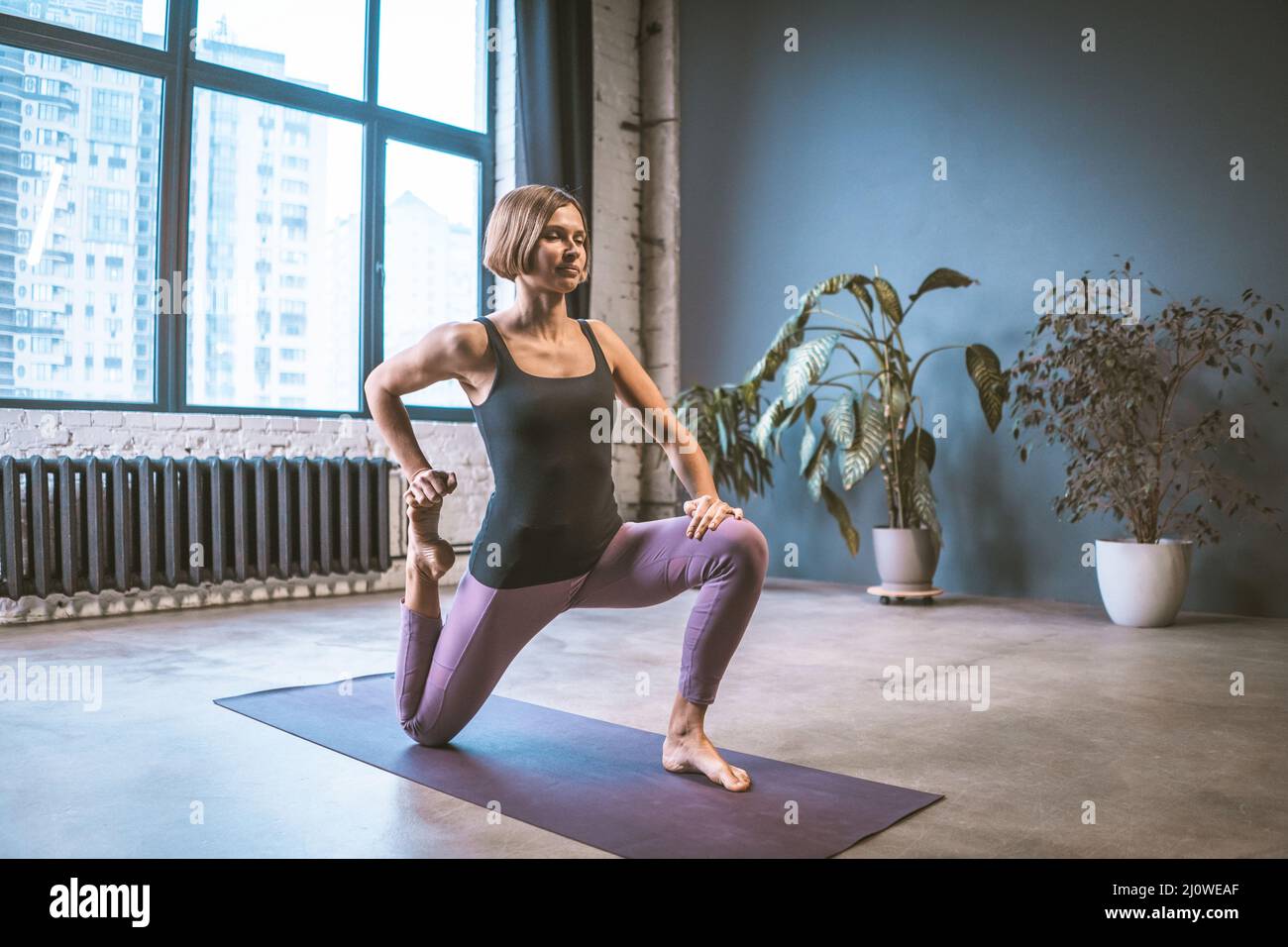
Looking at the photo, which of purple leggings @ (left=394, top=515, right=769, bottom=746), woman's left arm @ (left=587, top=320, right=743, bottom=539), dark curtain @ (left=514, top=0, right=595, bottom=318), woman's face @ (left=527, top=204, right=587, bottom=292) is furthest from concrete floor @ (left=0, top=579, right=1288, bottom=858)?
dark curtain @ (left=514, top=0, right=595, bottom=318)

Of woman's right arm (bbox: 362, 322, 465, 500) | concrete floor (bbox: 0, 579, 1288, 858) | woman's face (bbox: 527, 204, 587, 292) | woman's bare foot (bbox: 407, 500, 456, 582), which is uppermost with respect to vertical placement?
woman's face (bbox: 527, 204, 587, 292)

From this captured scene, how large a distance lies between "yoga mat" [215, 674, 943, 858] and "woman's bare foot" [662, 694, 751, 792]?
0.07ft

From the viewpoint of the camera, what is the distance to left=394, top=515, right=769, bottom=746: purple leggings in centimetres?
188

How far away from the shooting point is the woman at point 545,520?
1897 millimetres

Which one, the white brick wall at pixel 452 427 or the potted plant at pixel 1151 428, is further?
the white brick wall at pixel 452 427

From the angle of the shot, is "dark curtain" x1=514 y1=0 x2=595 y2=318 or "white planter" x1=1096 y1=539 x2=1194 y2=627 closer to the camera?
"white planter" x1=1096 y1=539 x2=1194 y2=627

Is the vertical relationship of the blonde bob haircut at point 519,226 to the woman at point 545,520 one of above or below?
above

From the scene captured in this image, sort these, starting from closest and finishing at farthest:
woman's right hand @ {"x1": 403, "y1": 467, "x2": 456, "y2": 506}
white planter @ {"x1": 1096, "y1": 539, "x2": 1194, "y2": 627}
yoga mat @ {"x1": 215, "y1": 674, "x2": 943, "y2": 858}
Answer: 1. yoga mat @ {"x1": 215, "y1": 674, "x2": 943, "y2": 858}
2. woman's right hand @ {"x1": 403, "y1": 467, "x2": 456, "y2": 506}
3. white planter @ {"x1": 1096, "y1": 539, "x2": 1194, "y2": 627}

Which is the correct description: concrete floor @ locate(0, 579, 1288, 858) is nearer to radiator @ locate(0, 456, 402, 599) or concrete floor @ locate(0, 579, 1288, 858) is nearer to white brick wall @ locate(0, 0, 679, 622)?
radiator @ locate(0, 456, 402, 599)

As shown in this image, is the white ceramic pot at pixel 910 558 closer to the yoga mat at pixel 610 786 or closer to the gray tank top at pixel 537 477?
the yoga mat at pixel 610 786

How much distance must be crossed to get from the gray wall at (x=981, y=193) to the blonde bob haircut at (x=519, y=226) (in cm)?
338

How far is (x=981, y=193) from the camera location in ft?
16.0

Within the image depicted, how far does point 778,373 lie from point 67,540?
3.60 meters

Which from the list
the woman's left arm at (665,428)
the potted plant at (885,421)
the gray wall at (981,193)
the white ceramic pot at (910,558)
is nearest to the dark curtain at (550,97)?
the gray wall at (981,193)
